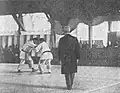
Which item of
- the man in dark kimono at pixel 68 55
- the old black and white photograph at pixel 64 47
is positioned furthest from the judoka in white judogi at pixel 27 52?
the man in dark kimono at pixel 68 55

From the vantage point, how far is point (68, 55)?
139cm

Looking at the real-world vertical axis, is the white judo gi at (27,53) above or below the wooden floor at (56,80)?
above

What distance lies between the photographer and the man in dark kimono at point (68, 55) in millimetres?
1380

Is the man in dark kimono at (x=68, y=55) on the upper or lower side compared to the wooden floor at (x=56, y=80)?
upper

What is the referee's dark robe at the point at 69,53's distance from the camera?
138cm

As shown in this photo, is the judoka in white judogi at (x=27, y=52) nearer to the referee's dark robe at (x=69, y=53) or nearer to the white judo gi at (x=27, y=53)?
the white judo gi at (x=27, y=53)

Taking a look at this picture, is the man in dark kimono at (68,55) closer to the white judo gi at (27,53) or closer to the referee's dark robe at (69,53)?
the referee's dark robe at (69,53)

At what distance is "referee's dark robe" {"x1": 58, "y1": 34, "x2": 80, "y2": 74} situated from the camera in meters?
1.38

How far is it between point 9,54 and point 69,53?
40 centimetres

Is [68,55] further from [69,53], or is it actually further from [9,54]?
[9,54]

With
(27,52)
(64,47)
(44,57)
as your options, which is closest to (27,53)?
(27,52)

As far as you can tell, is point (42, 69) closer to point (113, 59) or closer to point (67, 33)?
point (67, 33)

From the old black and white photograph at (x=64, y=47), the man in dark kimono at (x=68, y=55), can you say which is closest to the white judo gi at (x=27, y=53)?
the old black and white photograph at (x=64, y=47)

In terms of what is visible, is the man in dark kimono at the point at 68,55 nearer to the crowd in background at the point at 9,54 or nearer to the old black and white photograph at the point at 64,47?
the old black and white photograph at the point at 64,47
